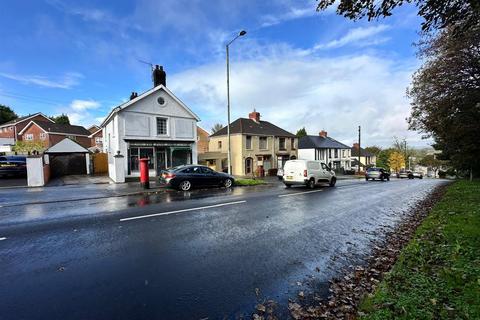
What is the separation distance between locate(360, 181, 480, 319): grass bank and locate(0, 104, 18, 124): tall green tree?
8190 cm

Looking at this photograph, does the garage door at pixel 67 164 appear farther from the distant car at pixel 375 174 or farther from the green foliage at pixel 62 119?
the green foliage at pixel 62 119

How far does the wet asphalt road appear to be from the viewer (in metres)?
3.39

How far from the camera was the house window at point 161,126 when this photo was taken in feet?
84.4

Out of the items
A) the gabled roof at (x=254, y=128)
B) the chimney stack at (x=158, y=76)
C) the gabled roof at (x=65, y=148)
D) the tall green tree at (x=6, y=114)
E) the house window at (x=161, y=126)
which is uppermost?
the tall green tree at (x=6, y=114)

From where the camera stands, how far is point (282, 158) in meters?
42.3

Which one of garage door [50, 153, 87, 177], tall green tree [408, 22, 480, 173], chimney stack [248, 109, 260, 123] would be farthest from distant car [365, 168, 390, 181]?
garage door [50, 153, 87, 177]

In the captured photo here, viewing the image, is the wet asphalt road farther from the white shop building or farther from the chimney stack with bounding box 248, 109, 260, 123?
the chimney stack with bounding box 248, 109, 260, 123

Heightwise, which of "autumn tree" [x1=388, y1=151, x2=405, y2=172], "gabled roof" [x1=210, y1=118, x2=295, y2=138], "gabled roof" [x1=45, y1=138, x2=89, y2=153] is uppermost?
"gabled roof" [x1=210, y1=118, x2=295, y2=138]

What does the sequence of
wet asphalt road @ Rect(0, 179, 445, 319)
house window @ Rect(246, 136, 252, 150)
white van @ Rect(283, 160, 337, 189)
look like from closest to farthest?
wet asphalt road @ Rect(0, 179, 445, 319) → white van @ Rect(283, 160, 337, 189) → house window @ Rect(246, 136, 252, 150)

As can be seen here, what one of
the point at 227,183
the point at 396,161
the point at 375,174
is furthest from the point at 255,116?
the point at 396,161

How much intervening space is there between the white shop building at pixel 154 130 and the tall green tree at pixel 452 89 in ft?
64.0

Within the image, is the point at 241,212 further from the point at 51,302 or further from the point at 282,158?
the point at 282,158

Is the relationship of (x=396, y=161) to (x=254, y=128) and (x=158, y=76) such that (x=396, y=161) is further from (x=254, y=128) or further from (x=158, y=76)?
(x=158, y=76)

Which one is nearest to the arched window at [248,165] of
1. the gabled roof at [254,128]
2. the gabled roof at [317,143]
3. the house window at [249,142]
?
the house window at [249,142]
